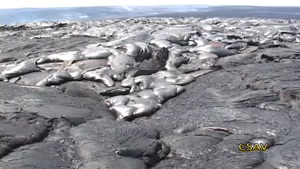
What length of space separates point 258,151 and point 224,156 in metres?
0.35

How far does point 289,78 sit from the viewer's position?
20.2 ft

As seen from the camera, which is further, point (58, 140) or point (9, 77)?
point (9, 77)

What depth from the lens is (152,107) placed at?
5.22m

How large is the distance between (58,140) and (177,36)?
6057 mm

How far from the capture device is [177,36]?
372 inches

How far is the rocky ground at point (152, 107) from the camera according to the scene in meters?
3.65

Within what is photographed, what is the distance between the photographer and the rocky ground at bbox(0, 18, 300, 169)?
12.0 feet

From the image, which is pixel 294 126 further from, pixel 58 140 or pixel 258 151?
pixel 58 140

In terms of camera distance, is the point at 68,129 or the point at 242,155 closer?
the point at 242,155

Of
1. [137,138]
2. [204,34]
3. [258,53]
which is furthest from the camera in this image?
[204,34]

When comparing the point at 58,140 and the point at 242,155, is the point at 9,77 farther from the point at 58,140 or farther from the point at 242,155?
the point at 242,155

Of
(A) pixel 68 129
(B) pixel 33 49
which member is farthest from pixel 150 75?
(B) pixel 33 49

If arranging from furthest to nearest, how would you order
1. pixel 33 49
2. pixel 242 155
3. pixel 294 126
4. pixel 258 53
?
pixel 33 49 < pixel 258 53 < pixel 294 126 < pixel 242 155

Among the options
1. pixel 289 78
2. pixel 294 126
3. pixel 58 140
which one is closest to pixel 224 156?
pixel 294 126
